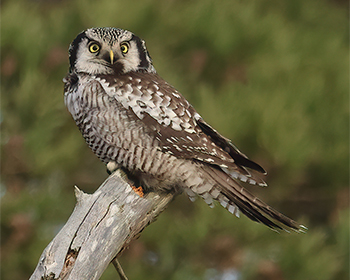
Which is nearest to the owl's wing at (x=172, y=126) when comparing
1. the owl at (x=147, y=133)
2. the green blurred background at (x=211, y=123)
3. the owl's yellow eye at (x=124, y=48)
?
the owl at (x=147, y=133)

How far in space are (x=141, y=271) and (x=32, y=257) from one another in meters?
0.85

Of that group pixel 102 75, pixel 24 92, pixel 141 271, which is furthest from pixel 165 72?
pixel 102 75

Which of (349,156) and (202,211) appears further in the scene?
(349,156)

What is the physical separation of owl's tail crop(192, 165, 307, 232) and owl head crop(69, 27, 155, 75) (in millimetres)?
588

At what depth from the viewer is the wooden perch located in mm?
1734

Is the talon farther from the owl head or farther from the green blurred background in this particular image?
the green blurred background

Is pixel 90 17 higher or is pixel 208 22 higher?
pixel 208 22

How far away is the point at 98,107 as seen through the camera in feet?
7.61

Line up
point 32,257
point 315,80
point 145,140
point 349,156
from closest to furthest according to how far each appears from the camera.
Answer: point 145,140, point 32,257, point 349,156, point 315,80

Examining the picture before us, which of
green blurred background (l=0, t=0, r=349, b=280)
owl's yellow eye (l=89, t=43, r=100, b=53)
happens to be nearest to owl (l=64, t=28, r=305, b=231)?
owl's yellow eye (l=89, t=43, r=100, b=53)

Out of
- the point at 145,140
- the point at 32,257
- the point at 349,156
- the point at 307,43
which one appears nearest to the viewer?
the point at 145,140

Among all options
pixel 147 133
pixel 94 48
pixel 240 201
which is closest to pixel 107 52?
pixel 94 48

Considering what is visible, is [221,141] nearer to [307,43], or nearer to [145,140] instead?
[145,140]

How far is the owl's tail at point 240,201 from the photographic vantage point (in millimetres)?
2133
